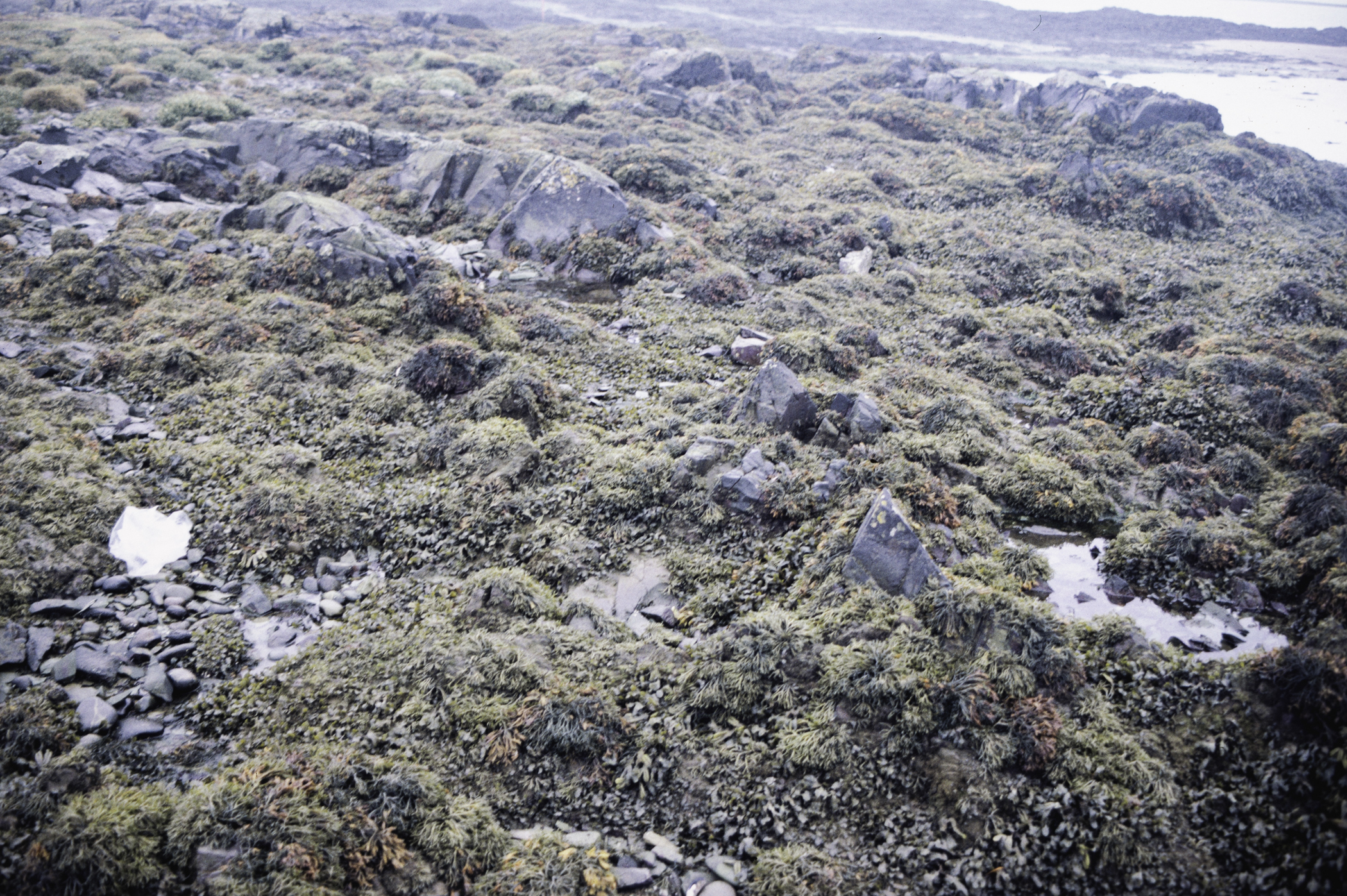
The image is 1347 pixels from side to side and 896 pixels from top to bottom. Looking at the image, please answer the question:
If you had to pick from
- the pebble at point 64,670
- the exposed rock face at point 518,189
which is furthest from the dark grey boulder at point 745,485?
the exposed rock face at point 518,189

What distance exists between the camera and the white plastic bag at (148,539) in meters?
8.95

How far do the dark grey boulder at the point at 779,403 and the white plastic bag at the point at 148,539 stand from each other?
9164 millimetres

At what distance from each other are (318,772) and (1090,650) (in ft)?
29.3

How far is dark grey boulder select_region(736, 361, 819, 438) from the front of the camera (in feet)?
39.9

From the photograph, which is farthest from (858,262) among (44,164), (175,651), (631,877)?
(44,164)

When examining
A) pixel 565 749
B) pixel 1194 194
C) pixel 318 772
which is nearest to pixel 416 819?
pixel 318 772

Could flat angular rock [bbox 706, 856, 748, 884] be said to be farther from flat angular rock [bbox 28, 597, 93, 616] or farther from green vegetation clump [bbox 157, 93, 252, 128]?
green vegetation clump [bbox 157, 93, 252, 128]

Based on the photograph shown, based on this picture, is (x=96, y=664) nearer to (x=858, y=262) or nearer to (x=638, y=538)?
(x=638, y=538)

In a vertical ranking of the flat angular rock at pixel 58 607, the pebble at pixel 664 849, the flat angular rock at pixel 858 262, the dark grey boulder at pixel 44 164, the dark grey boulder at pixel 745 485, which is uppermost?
the dark grey boulder at pixel 44 164

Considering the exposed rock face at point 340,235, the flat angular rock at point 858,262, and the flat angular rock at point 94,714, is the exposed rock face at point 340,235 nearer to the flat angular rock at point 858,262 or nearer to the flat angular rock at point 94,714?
the flat angular rock at point 94,714

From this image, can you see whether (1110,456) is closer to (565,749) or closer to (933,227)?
(565,749)

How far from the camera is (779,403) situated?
40.1 ft

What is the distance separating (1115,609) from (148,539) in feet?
45.0

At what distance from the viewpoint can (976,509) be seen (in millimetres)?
10633
